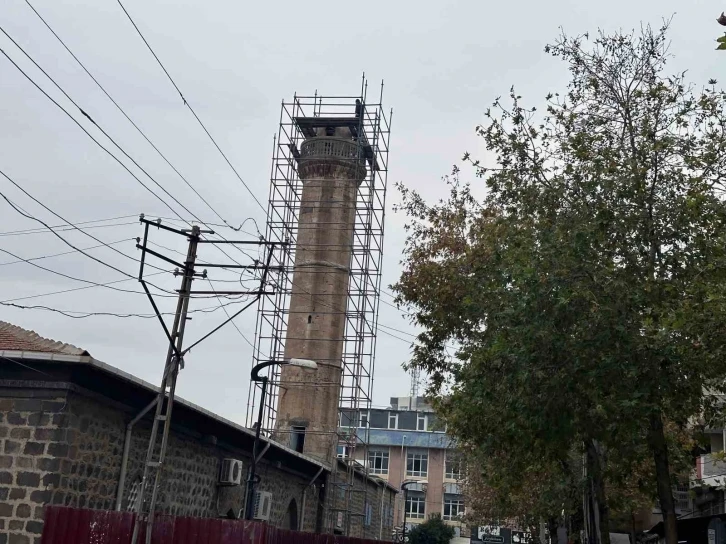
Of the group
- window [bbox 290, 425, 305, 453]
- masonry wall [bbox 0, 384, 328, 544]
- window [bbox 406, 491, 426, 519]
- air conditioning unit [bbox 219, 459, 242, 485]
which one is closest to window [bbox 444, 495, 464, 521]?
window [bbox 406, 491, 426, 519]

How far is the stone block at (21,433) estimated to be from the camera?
13.9 metres

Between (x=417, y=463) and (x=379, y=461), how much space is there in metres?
3.39

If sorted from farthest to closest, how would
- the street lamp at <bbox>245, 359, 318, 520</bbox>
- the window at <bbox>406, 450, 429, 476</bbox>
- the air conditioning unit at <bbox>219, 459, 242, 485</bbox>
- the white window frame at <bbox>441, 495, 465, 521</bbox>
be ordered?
the window at <bbox>406, 450, 429, 476</bbox> → the white window frame at <bbox>441, 495, 465, 521</bbox> → the air conditioning unit at <bbox>219, 459, 242, 485</bbox> → the street lamp at <bbox>245, 359, 318, 520</bbox>

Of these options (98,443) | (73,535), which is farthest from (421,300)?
(73,535)

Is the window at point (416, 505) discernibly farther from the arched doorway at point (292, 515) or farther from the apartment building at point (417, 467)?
the arched doorway at point (292, 515)

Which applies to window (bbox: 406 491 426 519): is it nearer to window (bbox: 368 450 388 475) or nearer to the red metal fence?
window (bbox: 368 450 388 475)

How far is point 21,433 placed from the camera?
14.0 m

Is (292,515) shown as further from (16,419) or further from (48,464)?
(16,419)

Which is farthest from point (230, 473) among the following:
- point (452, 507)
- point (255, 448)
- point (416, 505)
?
point (452, 507)

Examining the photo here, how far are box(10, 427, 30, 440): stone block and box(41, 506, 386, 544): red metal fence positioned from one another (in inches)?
50.9

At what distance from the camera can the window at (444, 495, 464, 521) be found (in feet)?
254

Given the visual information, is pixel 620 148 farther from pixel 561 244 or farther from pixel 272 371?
pixel 272 371

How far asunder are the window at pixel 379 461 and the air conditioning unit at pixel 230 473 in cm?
6028

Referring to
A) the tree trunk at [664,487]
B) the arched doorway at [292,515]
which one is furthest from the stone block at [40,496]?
the arched doorway at [292,515]
